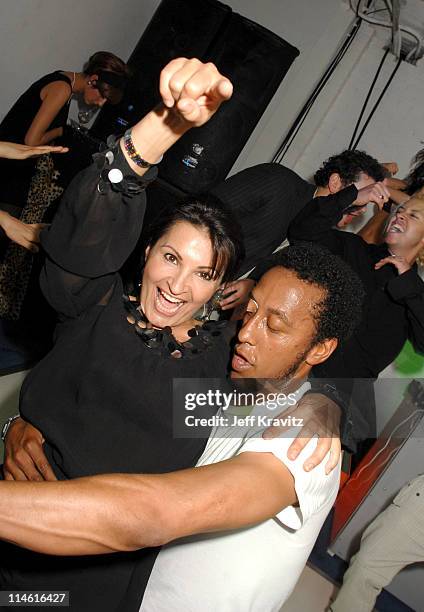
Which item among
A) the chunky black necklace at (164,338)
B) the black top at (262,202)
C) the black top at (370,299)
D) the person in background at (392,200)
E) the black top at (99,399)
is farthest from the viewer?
the person in background at (392,200)

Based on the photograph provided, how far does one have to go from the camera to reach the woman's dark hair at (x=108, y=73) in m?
3.63

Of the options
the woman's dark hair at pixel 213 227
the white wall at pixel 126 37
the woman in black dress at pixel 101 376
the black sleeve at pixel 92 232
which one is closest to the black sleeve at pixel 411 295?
the woman's dark hair at pixel 213 227

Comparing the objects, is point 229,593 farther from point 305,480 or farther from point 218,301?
point 218,301

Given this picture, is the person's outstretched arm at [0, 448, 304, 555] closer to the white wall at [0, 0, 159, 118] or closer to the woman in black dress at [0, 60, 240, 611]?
the woman in black dress at [0, 60, 240, 611]

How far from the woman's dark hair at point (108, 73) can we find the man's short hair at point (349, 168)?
1.71m

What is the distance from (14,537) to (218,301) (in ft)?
3.15

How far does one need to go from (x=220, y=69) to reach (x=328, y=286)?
310 cm

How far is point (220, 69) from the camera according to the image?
12.9 feet

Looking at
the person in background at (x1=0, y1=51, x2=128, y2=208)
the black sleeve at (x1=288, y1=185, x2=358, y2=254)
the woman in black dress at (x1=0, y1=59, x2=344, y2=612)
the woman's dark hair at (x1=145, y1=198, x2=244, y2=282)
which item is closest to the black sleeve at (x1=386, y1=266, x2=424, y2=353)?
the black sleeve at (x1=288, y1=185, x2=358, y2=254)

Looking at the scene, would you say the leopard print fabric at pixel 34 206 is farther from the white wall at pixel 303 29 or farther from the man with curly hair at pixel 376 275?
the white wall at pixel 303 29

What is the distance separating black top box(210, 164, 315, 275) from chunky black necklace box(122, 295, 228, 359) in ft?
2.81

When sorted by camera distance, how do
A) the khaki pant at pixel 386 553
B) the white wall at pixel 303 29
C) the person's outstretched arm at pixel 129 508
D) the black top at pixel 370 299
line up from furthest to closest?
the white wall at pixel 303 29 → the khaki pant at pixel 386 553 → the black top at pixel 370 299 → the person's outstretched arm at pixel 129 508

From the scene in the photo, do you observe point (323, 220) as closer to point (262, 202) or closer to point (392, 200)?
point (262, 202)

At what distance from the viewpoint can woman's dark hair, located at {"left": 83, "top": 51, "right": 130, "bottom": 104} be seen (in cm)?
363
